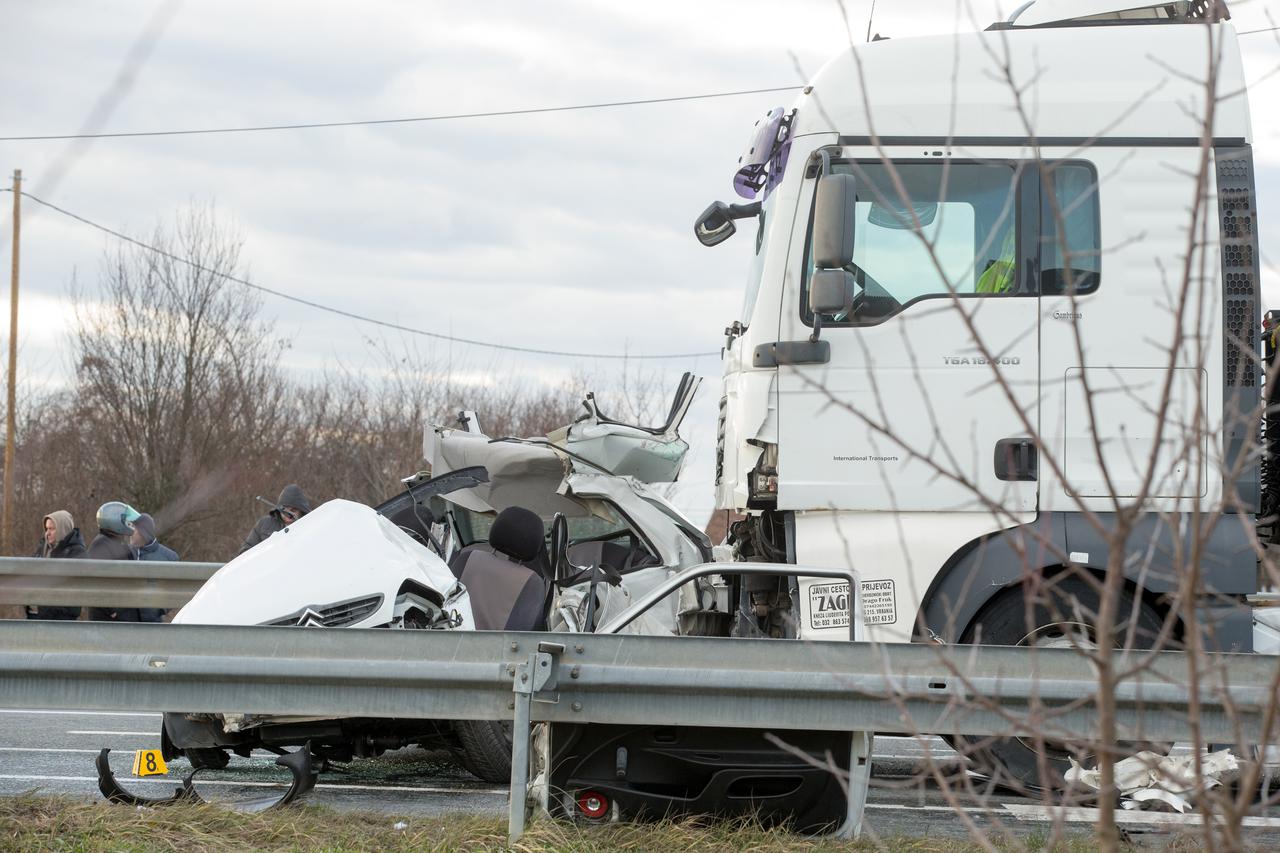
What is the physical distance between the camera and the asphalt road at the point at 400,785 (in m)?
5.04

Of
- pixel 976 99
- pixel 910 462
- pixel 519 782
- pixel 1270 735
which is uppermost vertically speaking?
pixel 976 99

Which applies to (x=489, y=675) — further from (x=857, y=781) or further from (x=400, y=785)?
(x=400, y=785)

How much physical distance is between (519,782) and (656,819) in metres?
0.65

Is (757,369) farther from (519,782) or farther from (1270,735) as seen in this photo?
(1270,735)

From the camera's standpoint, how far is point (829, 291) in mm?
5199

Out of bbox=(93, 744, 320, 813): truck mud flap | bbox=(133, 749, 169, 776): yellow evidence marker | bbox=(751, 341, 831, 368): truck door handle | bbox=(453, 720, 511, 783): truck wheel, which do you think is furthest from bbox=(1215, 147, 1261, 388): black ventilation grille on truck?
bbox=(133, 749, 169, 776): yellow evidence marker

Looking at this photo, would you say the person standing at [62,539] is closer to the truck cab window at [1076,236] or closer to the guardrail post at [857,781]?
the guardrail post at [857,781]

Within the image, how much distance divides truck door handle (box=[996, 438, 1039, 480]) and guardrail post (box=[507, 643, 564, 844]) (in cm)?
224

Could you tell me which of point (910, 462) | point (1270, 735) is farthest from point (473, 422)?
point (1270, 735)

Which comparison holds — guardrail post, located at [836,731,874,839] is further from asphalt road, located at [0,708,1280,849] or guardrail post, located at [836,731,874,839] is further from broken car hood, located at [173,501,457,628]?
broken car hood, located at [173,501,457,628]

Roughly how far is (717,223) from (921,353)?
5.13 feet

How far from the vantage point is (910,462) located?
17.0 feet

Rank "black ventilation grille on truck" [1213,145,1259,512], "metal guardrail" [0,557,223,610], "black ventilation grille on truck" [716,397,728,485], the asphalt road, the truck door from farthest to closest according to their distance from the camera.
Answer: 1. "metal guardrail" [0,557,223,610]
2. "black ventilation grille on truck" [716,397,728,485]
3. the truck door
4. "black ventilation grille on truck" [1213,145,1259,512]
5. the asphalt road

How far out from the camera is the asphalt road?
5043 millimetres
